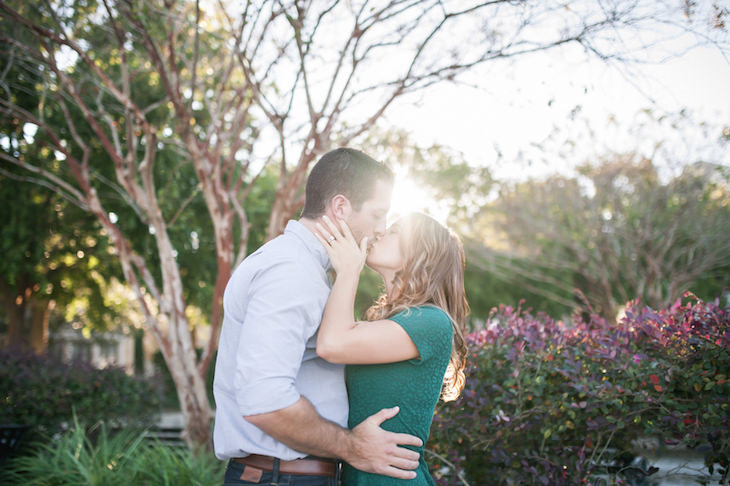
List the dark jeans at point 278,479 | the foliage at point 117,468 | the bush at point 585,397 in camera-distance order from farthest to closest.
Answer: the foliage at point 117,468 < the bush at point 585,397 < the dark jeans at point 278,479

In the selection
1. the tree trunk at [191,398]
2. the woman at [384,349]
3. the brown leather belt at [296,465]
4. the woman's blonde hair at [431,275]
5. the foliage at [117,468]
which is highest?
the woman's blonde hair at [431,275]

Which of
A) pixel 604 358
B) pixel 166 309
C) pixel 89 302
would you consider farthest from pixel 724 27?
pixel 89 302

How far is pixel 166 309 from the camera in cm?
654

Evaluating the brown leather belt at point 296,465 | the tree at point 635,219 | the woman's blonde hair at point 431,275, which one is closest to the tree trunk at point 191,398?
the woman's blonde hair at point 431,275

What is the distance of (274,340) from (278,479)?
0.53 m

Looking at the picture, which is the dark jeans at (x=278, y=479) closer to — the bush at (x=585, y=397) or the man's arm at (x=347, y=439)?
the man's arm at (x=347, y=439)

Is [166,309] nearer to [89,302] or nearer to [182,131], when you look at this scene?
[182,131]

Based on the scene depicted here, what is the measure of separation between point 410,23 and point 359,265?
4.71m

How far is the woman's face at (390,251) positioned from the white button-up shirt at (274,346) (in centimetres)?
52

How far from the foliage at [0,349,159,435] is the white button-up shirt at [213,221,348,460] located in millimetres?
7194

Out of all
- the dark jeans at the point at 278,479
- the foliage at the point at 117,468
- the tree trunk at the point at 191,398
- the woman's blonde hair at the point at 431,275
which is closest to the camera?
the dark jeans at the point at 278,479

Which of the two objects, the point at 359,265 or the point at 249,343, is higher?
the point at 359,265

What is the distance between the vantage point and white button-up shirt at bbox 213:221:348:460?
1.83 metres

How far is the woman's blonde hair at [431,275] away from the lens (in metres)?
2.54
